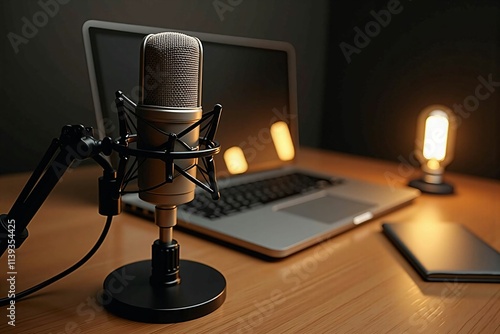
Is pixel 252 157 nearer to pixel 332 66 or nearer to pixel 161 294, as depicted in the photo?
pixel 161 294

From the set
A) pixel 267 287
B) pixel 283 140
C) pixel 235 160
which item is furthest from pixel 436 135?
pixel 267 287

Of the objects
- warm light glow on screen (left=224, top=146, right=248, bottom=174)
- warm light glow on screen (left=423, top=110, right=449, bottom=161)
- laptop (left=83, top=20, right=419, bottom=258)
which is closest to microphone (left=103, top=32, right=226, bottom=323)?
laptop (left=83, top=20, right=419, bottom=258)

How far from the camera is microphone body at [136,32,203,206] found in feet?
1.50

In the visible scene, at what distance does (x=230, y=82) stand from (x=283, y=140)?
210 millimetres

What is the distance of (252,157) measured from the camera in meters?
1.05

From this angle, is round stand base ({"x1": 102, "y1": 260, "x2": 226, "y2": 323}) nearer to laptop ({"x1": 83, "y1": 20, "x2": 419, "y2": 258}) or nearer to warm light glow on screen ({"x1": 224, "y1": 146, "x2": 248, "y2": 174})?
laptop ({"x1": 83, "y1": 20, "x2": 419, "y2": 258})

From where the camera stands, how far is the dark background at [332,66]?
0.97 metres

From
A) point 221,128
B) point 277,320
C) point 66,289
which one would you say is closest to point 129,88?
point 221,128

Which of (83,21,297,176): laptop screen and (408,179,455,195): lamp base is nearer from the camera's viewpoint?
(83,21,297,176): laptop screen

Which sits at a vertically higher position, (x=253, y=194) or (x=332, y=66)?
(x=332, y=66)

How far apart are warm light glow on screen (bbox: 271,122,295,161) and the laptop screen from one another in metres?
0.01

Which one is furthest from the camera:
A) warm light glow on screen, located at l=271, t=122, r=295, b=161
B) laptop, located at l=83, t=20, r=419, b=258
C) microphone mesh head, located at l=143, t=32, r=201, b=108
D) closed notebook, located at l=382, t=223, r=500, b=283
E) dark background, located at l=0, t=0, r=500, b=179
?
warm light glow on screen, located at l=271, t=122, r=295, b=161

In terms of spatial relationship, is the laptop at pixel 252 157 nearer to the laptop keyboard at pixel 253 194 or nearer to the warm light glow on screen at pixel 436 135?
the laptop keyboard at pixel 253 194

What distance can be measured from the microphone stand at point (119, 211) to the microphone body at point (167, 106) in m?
0.01
